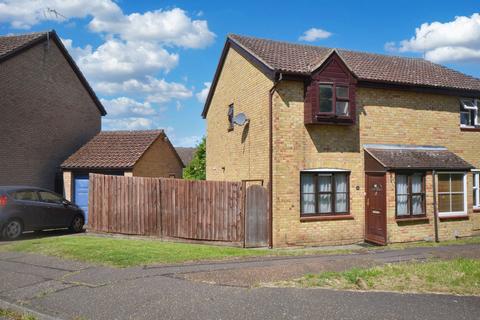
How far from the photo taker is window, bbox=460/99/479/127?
54.6 ft

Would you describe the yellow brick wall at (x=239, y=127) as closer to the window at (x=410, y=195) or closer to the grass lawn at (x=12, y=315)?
the window at (x=410, y=195)

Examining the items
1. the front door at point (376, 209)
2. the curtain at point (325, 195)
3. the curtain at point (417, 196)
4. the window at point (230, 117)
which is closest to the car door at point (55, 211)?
Result: the window at point (230, 117)

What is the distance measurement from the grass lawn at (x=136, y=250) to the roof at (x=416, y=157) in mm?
2590

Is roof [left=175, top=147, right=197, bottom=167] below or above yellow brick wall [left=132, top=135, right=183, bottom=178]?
above

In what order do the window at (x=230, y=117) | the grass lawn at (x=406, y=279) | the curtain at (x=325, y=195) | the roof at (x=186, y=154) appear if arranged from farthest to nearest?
1. the roof at (x=186, y=154)
2. the window at (x=230, y=117)
3. the curtain at (x=325, y=195)
4. the grass lawn at (x=406, y=279)

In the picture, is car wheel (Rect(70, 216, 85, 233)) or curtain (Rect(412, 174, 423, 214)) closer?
→ curtain (Rect(412, 174, 423, 214))

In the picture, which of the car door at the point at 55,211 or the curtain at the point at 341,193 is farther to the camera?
the car door at the point at 55,211

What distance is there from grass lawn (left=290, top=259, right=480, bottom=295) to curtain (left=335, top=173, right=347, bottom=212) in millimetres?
4849

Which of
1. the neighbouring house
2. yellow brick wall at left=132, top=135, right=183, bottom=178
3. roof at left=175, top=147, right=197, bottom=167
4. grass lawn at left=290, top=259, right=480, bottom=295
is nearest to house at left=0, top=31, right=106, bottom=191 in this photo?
the neighbouring house

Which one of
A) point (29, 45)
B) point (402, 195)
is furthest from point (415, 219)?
point (29, 45)

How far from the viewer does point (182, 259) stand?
10.1m

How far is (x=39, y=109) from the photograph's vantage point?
1984 cm

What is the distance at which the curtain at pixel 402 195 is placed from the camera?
46.2 feet

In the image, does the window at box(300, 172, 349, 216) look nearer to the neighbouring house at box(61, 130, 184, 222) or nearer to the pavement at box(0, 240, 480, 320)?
the pavement at box(0, 240, 480, 320)
